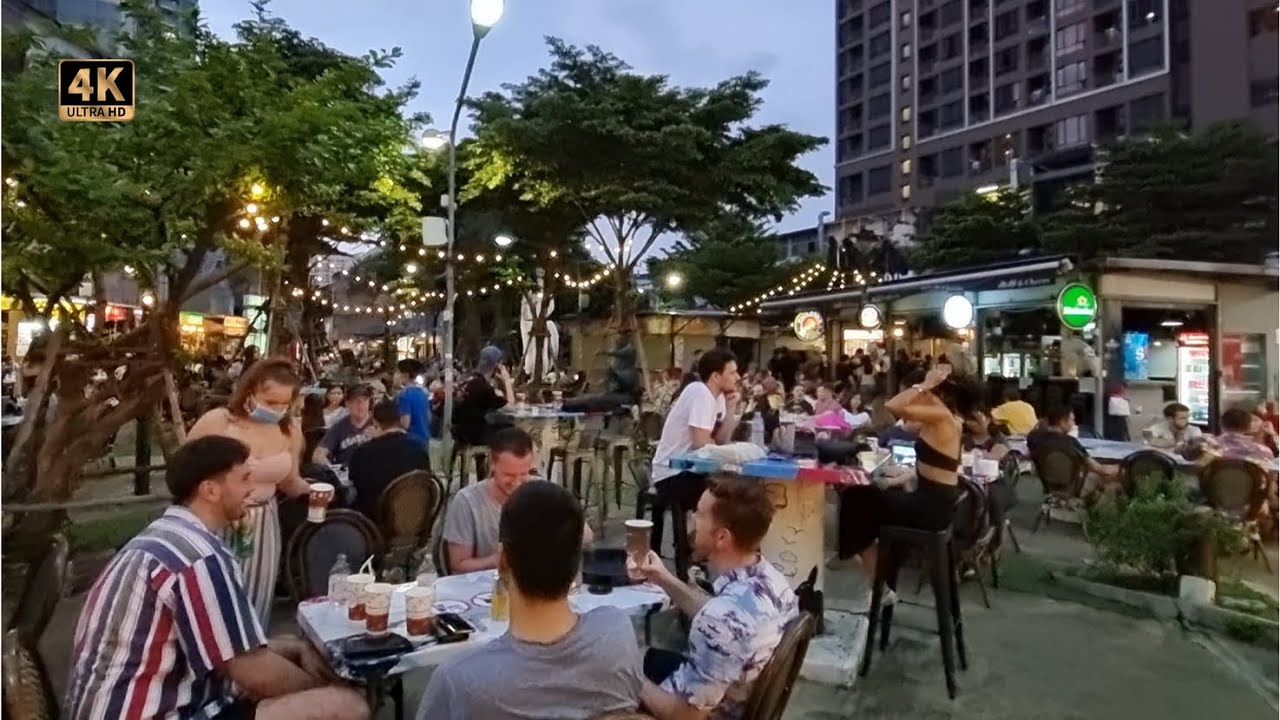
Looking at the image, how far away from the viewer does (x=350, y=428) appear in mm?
7590

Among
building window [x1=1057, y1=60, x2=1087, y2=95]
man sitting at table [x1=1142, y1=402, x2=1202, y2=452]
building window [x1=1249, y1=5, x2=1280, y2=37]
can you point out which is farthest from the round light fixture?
building window [x1=1057, y1=60, x2=1087, y2=95]

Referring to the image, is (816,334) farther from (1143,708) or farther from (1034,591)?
(1143,708)

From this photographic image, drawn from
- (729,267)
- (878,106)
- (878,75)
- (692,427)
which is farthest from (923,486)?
(878,75)

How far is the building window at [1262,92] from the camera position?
33531 mm

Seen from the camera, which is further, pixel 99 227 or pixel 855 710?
pixel 99 227

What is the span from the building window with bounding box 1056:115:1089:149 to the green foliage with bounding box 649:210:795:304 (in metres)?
28.6

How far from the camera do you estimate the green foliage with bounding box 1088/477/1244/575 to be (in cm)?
583

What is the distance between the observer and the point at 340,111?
21.9ft

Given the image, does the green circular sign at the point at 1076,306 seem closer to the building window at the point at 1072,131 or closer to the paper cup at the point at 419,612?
the paper cup at the point at 419,612

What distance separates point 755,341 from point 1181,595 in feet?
74.5

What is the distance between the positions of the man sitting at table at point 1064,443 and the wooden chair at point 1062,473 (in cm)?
5

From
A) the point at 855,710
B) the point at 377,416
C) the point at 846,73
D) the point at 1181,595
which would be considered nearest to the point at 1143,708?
the point at 855,710

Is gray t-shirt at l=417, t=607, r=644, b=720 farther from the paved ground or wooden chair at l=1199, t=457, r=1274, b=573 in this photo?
wooden chair at l=1199, t=457, r=1274, b=573

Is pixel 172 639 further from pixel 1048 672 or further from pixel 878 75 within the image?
pixel 878 75
